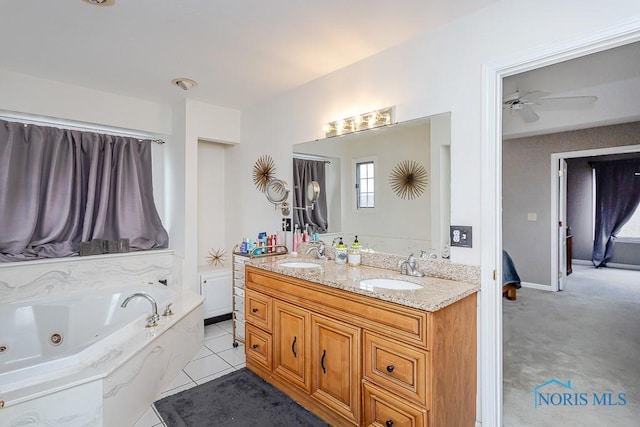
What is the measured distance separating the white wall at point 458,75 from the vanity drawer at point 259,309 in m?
1.38

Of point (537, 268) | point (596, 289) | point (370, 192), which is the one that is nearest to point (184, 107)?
point (370, 192)

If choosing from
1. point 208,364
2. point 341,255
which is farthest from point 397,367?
point 208,364

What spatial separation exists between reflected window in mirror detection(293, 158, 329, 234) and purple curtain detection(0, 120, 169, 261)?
1696 millimetres

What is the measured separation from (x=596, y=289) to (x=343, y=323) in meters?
5.11

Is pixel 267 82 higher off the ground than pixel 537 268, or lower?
higher

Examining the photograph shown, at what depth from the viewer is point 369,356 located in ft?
5.59

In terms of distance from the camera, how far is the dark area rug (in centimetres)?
198

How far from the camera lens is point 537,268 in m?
4.89

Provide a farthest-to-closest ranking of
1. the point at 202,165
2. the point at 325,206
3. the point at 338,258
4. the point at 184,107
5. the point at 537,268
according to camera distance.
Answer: the point at 537,268 → the point at 202,165 → the point at 184,107 → the point at 325,206 → the point at 338,258

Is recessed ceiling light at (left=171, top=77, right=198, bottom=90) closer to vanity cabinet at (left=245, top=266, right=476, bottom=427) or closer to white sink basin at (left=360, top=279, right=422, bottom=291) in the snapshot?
vanity cabinet at (left=245, top=266, right=476, bottom=427)

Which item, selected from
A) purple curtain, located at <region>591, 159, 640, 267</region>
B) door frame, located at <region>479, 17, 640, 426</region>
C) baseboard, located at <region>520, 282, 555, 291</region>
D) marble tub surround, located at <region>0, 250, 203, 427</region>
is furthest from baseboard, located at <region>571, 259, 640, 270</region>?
marble tub surround, located at <region>0, 250, 203, 427</region>

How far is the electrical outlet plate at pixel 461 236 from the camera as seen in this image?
74.9 inches

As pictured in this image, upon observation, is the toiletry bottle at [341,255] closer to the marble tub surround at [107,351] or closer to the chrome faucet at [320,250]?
the chrome faucet at [320,250]

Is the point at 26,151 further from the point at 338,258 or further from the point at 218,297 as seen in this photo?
the point at 338,258
